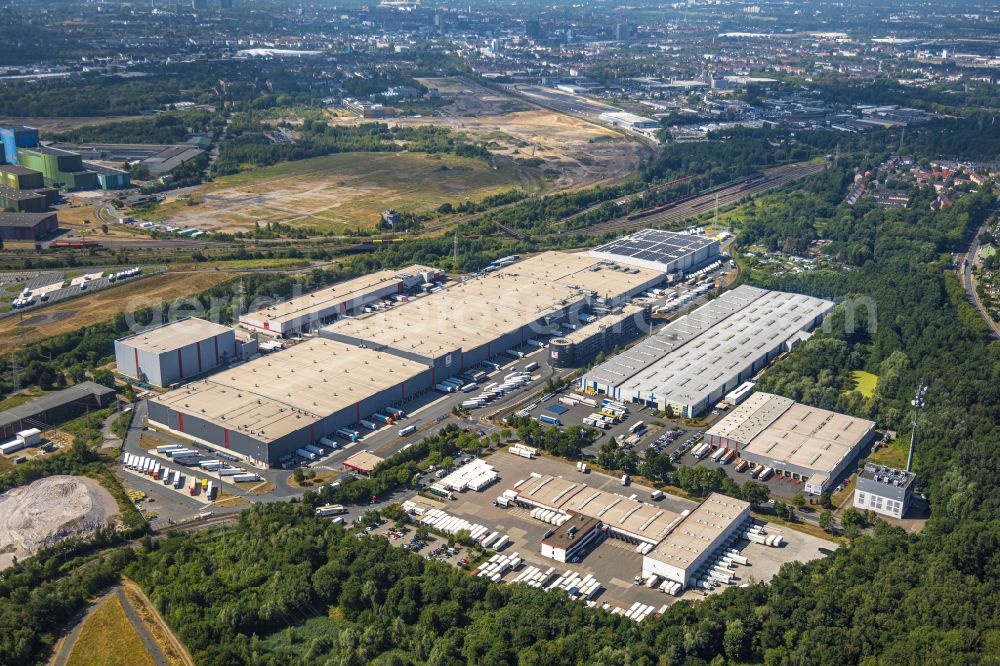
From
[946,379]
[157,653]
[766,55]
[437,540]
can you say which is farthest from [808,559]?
[766,55]

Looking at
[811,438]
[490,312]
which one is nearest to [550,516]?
[811,438]

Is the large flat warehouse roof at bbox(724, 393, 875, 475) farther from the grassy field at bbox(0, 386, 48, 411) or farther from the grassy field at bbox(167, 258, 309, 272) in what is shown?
the grassy field at bbox(167, 258, 309, 272)

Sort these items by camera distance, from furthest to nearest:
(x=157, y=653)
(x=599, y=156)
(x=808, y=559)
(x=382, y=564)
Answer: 1. (x=599, y=156)
2. (x=808, y=559)
3. (x=382, y=564)
4. (x=157, y=653)

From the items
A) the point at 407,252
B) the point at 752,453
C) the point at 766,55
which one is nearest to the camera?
the point at 752,453

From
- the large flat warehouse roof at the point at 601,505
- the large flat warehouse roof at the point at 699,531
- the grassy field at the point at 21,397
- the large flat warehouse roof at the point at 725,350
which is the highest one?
the large flat warehouse roof at the point at 725,350

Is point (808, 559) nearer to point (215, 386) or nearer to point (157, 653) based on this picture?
point (157, 653)

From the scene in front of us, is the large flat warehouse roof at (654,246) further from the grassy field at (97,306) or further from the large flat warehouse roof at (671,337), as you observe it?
the grassy field at (97,306)

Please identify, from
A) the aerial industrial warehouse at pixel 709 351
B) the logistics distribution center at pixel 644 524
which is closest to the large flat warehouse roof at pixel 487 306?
the aerial industrial warehouse at pixel 709 351

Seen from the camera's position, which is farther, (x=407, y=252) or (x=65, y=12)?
(x=65, y=12)
